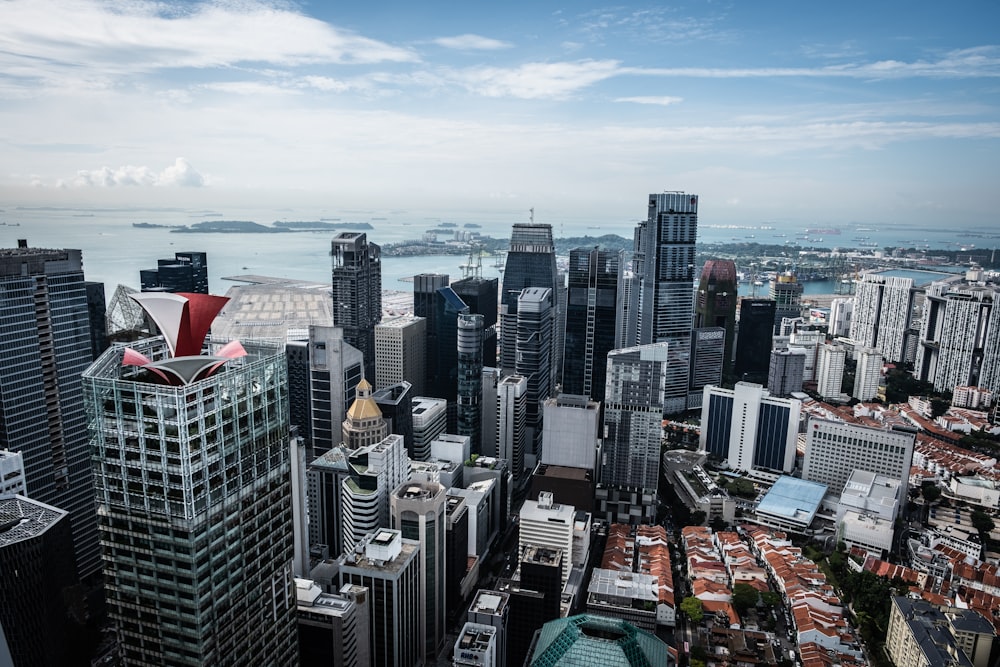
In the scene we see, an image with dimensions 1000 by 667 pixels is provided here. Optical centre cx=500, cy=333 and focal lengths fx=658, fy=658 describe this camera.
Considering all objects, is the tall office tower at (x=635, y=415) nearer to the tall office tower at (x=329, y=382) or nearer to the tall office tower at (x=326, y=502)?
the tall office tower at (x=329, y=382)

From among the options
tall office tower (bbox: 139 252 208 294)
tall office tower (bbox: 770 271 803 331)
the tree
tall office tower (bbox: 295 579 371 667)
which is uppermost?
tall office tower (bbox: 139 252 208 294)

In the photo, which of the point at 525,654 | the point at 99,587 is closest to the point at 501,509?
the point at 525,654

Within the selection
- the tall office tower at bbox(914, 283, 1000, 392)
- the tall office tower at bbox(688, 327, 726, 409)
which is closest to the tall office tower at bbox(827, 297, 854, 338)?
the tall office tower at bbox(914, 283, 1000, 392)

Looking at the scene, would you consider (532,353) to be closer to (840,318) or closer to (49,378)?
(49,378)

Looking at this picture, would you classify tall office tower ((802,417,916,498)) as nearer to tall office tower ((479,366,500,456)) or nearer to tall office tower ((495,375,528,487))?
tall office tower ((495,375,528,487))

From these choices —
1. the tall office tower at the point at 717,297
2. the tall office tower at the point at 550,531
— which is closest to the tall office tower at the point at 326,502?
the tall office tower at the point at 550,531

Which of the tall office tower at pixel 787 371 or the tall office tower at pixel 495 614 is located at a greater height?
the tall office tower at pixel 787 371

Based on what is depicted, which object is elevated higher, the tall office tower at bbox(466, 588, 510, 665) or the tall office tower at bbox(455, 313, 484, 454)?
the tall office tower at bbox(455, 313, 484, 454)

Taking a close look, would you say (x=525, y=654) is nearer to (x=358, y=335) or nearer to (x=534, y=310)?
(x=534, y=310)
